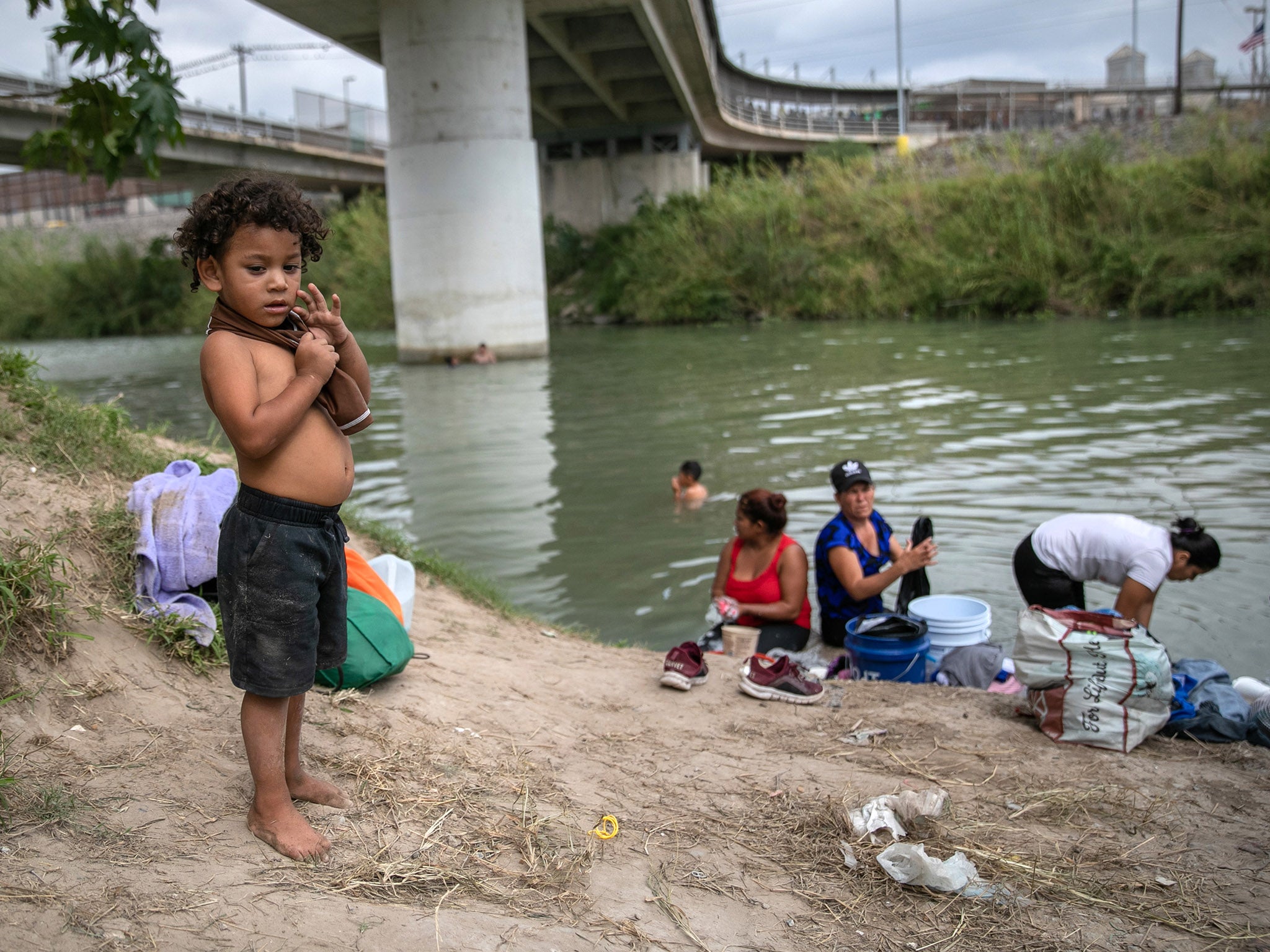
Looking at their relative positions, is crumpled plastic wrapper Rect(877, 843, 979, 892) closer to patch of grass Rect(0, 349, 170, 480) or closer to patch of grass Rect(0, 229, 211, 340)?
patch of grass Rect(0, 349, 170, 480)

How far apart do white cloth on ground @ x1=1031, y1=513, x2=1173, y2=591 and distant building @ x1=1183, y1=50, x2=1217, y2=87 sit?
214 feet

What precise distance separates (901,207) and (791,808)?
99.9 feet

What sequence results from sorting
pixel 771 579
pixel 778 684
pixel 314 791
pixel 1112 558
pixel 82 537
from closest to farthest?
pixel 314 791, pixel 82 537, pixel 778 684, pixel 1112 558, pixel 771 579

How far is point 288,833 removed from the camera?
274 centimetres

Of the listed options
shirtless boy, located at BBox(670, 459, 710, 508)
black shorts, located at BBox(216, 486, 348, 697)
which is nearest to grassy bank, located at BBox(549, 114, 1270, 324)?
shirtless boy, located at BBox(670, 459, 710, 508)

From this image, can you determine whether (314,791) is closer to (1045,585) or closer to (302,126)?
(1045,585)

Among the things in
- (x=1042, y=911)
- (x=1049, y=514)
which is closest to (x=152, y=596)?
(x=1042, y=911)

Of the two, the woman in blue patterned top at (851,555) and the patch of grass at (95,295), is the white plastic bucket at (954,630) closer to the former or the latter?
the woman in blue patterned top at (851,555)

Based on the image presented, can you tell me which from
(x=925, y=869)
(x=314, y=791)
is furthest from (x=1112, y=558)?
(x=314, y=791)

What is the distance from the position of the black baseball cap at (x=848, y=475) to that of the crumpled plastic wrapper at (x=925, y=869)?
3.34 metres

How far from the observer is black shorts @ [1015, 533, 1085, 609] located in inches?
232

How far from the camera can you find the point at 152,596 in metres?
4.00

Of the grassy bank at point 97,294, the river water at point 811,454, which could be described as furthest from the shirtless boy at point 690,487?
the grassy bank at point 97,294

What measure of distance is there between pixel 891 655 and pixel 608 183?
39007 millimetres
